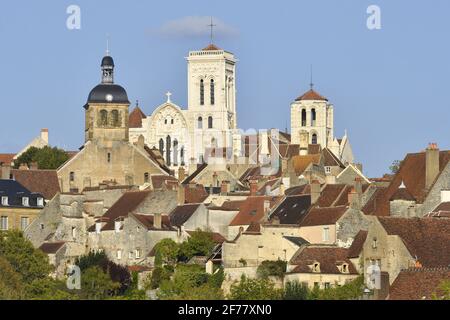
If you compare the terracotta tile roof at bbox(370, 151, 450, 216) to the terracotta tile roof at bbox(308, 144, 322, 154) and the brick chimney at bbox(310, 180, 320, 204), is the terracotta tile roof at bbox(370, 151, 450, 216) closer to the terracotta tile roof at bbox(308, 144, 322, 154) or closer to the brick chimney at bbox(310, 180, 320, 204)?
the brick chimney at bbox(310, 180, 320, 204)

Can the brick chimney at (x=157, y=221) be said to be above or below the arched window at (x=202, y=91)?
below

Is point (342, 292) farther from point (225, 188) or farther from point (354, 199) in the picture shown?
point (225, 188)

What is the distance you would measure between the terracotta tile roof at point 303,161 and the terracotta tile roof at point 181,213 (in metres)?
20.3

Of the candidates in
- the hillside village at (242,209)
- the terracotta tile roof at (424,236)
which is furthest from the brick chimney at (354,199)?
the terracotta tile roof at (424,236)

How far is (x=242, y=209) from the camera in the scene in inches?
4311

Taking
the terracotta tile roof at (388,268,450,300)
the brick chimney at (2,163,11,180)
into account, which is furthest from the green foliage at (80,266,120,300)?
the brick chimney at (2,163,11,180)

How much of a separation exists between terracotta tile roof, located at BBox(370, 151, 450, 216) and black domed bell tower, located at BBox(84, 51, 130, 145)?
36290 mm

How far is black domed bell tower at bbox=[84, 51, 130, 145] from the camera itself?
5433 inches

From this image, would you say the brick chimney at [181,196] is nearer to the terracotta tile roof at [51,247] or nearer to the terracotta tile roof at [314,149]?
the terracotta tile roof at [51,247]

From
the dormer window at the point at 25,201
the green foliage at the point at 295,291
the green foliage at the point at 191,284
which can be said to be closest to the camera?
the green foliage at the point at 295,291

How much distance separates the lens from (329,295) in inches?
3474

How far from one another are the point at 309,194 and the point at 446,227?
14.7m

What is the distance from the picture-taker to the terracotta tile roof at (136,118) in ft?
602
